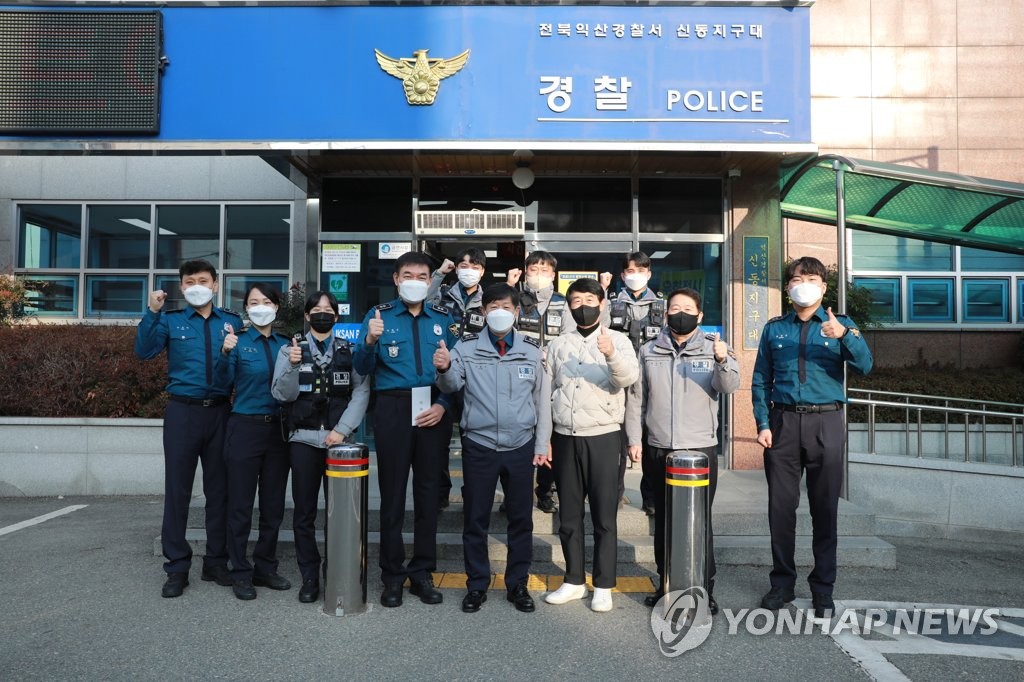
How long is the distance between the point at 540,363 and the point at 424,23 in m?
4.55

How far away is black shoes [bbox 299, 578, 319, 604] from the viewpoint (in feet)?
15.0

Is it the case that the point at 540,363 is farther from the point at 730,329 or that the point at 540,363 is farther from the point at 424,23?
the point at 424,23

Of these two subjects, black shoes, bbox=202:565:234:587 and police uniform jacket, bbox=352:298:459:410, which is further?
black shoes, bbox=202:565:234:587

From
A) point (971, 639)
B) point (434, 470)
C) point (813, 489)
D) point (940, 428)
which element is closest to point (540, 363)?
point (434, 470)

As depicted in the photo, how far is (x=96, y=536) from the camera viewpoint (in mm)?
6148

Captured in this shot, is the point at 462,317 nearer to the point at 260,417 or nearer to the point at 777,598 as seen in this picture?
the point at 260,417

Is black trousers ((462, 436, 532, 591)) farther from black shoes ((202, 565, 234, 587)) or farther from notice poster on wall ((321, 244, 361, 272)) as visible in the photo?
notice poster on wall ((321, 244, 361, 272))

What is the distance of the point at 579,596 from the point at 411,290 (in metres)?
2.23

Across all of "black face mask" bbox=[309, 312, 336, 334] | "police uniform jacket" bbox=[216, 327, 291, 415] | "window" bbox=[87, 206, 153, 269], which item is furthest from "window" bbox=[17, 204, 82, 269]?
"black face mask" bbox=[309, 312, 336, 334]

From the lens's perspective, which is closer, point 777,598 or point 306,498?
point 777,598

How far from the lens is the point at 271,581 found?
4.82 metres

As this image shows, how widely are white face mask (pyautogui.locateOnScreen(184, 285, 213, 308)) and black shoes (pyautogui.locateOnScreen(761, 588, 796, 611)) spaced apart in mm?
4130

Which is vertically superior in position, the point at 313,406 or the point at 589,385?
the point at 589,385

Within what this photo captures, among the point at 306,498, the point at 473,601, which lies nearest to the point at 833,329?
the point at 473,601
